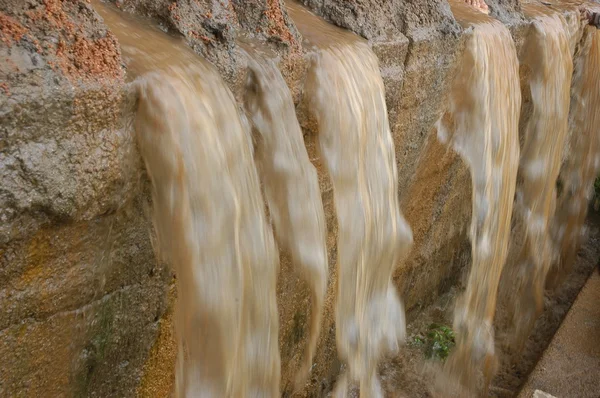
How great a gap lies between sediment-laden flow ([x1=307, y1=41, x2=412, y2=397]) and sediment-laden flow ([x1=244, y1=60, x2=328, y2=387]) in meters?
0.21

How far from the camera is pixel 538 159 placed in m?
5.07

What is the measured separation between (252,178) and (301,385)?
1.43 m

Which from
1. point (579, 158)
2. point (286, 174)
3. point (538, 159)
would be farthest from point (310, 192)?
point (579, 158)

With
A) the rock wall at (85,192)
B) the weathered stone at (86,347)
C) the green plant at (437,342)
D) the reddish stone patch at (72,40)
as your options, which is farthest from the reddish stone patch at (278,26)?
the green plant at (437,342)

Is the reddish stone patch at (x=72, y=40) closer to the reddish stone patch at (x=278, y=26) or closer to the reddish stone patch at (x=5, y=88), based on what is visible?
the reddish stone patch at (x=5, y=88)

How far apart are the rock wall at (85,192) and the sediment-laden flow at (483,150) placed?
0.93m

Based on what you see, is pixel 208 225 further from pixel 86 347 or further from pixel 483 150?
pixel 483 150

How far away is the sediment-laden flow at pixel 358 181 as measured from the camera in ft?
8.72

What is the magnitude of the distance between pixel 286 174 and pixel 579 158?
14.2 ft

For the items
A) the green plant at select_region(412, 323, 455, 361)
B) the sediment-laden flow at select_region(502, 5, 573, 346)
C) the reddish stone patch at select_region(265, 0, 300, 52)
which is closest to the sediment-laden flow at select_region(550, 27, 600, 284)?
the sediment-laden flow at select_region(502, 5, 573, 346)

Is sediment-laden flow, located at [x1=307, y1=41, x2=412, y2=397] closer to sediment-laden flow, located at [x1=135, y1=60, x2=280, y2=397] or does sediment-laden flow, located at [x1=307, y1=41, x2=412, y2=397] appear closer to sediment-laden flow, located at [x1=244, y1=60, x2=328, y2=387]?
sediment-laden flow, located at [x1=244, y1=60, x2=328, y2=387]

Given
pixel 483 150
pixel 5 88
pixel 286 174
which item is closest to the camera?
pixel 5 88

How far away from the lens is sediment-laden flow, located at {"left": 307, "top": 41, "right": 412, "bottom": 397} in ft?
8.72

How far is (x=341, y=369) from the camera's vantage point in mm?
3793
